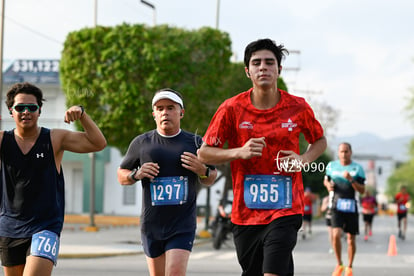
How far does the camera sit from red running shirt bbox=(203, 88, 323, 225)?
18.8 feet

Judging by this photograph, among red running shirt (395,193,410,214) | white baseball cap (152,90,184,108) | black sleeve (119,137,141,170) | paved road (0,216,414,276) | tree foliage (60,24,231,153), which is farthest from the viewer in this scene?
red running shirt (395,193,410,214)

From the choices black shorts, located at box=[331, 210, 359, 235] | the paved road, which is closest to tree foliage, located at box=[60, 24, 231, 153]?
the paved road

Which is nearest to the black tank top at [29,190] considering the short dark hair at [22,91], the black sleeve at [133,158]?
the short dark hair at [22,91]

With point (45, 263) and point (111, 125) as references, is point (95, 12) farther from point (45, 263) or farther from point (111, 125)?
point (45, 263)

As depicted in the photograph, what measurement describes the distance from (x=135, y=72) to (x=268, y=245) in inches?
684

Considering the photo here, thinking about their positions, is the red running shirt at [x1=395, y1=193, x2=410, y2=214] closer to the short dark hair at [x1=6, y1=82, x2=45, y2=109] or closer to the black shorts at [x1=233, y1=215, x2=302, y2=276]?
the black shorts at [x1=233, y1=215, x2=302, y2=276]

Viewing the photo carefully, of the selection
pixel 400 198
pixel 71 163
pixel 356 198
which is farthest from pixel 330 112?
pixel 356 198

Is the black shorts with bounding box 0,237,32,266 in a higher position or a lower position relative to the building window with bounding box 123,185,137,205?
higher

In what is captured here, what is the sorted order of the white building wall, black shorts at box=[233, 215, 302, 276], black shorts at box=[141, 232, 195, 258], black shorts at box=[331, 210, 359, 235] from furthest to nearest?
1. the white building wall
2. black shorts at box=[331, 210, 359, 235]
3. black shorts at box=[141, 232, 195, 258]
4. black shorts at box=[233, 215, 302, 276]

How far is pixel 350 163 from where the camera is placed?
483 inches

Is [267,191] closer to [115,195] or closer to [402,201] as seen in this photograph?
[402,201]

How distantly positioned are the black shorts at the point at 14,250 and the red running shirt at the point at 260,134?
1557 mm

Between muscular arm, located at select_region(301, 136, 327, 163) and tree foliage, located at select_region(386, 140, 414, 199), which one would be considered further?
tree foliage, located at select_region(386, 140, 414, 199)

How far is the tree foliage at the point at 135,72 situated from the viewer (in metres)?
22.3
